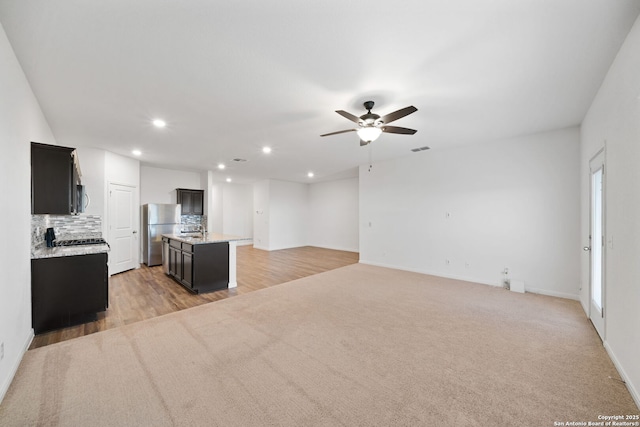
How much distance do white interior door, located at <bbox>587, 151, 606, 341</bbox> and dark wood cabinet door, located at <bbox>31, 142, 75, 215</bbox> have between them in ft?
19.4

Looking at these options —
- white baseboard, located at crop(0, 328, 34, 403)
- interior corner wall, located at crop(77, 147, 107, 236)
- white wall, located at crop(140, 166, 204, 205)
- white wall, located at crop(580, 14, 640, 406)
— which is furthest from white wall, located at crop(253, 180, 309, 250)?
white wall, located at crop(580, 14, 640, 406)

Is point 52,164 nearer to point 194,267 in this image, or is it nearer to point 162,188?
point 194,267

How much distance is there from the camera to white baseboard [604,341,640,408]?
1.77m

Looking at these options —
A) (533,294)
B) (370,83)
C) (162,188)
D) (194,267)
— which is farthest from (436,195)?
(162,188)

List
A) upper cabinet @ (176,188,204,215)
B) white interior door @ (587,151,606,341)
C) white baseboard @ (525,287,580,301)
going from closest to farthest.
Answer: white interior door @ (587,151,606,341) → white baseboard @ (525,287,580,301) → upper cabinet @ (176,188,204,215)

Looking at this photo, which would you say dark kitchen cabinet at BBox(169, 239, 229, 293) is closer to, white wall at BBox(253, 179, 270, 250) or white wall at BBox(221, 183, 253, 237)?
white wall at BBox(253, 179, 270, 250)

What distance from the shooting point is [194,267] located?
13.4 feet

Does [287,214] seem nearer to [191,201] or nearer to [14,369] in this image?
[191,201]

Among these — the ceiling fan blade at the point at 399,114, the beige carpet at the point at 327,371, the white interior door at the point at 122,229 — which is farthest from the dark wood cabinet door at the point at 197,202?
the ceiling fan blade at the point at 399,114

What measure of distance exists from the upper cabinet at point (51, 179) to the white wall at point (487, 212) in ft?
18.3

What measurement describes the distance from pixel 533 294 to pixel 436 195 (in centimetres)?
235

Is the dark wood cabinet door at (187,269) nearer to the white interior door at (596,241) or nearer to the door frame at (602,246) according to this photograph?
the door frame at (602,246)

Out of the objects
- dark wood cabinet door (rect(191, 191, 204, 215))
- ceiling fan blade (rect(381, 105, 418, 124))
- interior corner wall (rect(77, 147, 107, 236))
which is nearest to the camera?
ceiling fan blade (rect(381, 105, 418, 124))

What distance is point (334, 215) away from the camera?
938 centimetres
